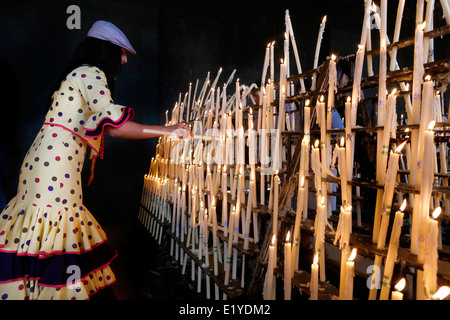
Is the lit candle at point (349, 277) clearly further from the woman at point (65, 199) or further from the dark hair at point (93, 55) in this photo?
the dark hair at point (93, 55)

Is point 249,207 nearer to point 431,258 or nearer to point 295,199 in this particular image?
point 295,199

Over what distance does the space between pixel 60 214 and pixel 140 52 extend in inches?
119

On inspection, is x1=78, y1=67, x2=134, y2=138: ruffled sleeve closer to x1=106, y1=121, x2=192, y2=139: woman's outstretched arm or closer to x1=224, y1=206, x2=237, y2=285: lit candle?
x1=106, y1=121, x2=192, y2=139: woman's outstretched arm

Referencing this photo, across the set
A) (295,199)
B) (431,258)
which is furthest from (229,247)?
(431,258)

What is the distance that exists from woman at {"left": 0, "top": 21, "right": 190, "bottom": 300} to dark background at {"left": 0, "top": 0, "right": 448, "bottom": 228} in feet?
8.07

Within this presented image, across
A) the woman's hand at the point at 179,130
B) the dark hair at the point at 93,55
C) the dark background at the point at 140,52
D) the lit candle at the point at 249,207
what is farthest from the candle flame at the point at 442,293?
the dark background at the point at 140,52

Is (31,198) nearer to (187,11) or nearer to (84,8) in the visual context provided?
(84,8)

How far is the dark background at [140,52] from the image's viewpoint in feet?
10.4

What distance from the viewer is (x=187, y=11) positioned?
13.1ft

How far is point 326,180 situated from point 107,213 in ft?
10.1

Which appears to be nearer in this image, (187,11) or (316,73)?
(316,73)

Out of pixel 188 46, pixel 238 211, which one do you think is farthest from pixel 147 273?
pixel 188 46

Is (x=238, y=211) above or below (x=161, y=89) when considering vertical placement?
below

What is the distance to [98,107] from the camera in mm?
1115
